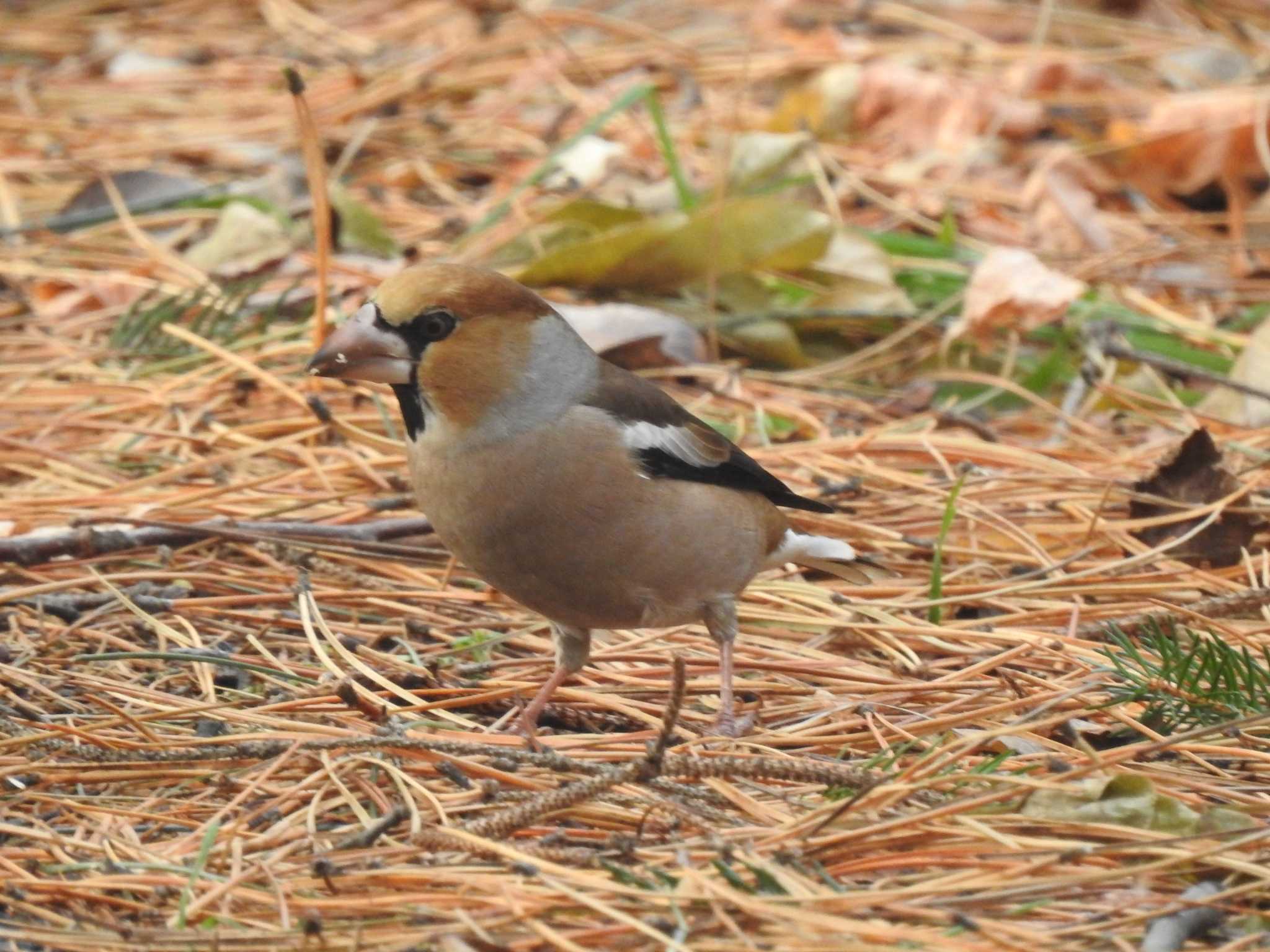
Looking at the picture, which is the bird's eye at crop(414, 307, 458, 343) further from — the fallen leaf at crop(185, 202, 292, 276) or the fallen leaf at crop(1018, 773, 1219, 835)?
the fallen leaf at crop(185, 202, 292, 276)

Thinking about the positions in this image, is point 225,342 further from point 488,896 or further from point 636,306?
point 488,896

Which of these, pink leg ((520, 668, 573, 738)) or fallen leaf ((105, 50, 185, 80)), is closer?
pink leg ((520, 668, 573, 738))

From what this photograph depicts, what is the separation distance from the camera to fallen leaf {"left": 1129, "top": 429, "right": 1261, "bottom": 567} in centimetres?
439

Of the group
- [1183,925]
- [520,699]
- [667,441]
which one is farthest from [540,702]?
[1183,925]

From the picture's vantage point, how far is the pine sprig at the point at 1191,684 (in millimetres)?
3086

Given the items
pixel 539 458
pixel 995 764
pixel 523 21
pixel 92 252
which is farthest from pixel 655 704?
pixel 523 21

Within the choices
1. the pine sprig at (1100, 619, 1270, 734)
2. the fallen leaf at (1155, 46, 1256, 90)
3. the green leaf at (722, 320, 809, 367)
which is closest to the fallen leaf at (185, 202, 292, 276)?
the green leaf at (722, 320, 809, 367)

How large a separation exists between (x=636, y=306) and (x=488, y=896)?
3445 mm

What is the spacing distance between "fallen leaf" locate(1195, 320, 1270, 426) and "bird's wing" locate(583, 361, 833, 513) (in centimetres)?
206

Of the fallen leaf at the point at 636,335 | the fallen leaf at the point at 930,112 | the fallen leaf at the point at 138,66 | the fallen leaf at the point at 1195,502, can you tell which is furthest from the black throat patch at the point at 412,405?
the fallen leaf at the point at 138,66

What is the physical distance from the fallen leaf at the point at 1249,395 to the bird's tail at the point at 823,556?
1.77 meters

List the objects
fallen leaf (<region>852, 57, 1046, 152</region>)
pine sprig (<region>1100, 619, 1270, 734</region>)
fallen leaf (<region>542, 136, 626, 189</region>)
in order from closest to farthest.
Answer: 1. pine sprig (<region>1100, 619, 1270, 734</region>)
2. fallen leaf (<region>542, 136, 626, 189</region>)
3. fallen leaf (<region>852, 57, 1046, 152</region>)

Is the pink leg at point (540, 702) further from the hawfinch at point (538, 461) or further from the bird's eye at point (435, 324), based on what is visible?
the bird's eye at point (435, 324)

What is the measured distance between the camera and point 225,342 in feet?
17.8
